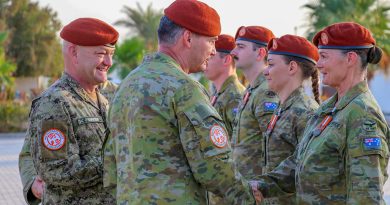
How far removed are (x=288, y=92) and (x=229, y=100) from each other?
1543mm

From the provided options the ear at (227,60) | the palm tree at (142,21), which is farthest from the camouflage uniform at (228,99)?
the palm tree at (142,21)

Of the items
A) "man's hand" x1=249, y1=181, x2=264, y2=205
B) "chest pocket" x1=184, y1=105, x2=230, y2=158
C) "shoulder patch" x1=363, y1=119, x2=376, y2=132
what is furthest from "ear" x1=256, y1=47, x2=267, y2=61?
"chest pocket" x1=184, y1=105, x2=230, y2=158

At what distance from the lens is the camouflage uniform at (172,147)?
10.3 ft

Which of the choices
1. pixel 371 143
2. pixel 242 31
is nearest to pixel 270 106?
pixel 242 31

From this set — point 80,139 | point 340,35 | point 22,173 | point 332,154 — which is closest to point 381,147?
point 332,154

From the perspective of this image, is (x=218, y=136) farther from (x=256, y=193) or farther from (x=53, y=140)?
(x=53, y=140)

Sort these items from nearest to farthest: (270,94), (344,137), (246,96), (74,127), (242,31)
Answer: (344,137)
(74,127)
(270,94)
(246,96)
(242,31)

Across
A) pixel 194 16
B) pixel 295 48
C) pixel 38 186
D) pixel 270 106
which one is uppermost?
pixel 194 16

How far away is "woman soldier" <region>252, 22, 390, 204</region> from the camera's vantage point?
345 centimetres

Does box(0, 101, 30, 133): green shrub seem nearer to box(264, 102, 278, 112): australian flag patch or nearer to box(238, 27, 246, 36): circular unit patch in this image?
box(238, 27, 246, 36): circular unit patch

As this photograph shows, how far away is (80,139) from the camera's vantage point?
416 cm

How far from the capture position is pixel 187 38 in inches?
132

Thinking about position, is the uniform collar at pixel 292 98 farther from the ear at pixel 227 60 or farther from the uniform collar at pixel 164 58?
the ear at pixel 227 60

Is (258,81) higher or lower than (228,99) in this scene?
higher
